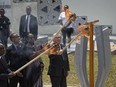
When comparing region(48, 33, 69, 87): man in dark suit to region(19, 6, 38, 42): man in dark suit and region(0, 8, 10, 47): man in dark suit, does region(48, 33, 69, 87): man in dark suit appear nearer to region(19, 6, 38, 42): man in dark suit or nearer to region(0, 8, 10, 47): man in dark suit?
region(0, 8, 10, 47): man in dark suit

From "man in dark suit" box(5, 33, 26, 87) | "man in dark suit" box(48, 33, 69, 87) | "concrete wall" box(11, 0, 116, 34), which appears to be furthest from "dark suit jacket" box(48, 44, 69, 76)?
"concrete wall" box(11, 0, 116, 34)

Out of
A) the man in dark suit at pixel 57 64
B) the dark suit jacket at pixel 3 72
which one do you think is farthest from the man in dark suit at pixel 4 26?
the dark suit jacket at pixel 3 72

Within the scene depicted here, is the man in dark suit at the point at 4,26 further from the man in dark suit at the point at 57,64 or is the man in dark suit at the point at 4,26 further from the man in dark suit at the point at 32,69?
the man in dark suit at the point at 32,69

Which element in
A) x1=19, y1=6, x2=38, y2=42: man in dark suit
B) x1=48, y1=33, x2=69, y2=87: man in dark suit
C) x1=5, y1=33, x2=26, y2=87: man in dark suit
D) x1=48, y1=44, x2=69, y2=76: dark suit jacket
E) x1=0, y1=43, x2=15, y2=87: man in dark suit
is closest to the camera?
x1=0, y1=43, x2=15, y2=87: man in dark suit

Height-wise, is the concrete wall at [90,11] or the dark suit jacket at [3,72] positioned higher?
the concrete wall at [90,11]

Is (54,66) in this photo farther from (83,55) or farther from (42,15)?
(42,15)

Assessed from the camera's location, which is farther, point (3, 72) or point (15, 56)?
point (15, 56)

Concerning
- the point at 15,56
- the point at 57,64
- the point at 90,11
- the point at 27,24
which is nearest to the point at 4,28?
the point at 27,24

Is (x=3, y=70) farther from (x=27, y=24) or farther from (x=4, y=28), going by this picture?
(x=27, y=24)

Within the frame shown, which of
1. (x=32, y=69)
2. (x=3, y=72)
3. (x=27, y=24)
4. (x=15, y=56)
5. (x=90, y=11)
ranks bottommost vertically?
(x=32, y=69)

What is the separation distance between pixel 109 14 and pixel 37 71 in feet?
38.4

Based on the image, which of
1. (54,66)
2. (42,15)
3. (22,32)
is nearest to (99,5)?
(42,15)

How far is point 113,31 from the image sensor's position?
2062cm

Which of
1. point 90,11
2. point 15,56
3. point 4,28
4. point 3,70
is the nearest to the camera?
point 3,70
